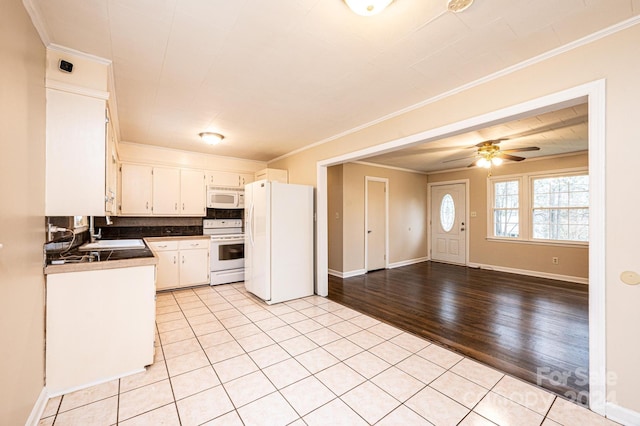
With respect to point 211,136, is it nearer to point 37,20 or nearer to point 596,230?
point 37,20

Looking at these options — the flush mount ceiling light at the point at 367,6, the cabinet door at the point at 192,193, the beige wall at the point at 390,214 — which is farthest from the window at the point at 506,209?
the cabinet door at the point at 192,193

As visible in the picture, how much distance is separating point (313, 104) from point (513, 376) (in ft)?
9.88

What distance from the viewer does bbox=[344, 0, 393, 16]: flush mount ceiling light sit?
1.36 m

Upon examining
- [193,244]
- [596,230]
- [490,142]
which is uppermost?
[490,142]

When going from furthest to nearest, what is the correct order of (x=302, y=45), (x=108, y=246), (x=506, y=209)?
1. (x=506, y=209)
2. (x=108, y=246)
3. (x=302, y=45)

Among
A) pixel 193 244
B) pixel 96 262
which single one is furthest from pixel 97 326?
pixel 193 244

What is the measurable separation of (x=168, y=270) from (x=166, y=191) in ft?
4.40

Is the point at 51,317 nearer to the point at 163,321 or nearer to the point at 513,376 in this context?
the point at 163,321

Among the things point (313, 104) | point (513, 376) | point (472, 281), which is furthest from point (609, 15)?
point (472, 281)

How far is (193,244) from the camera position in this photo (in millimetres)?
4445

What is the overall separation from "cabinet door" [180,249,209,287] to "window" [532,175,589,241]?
6418 mm

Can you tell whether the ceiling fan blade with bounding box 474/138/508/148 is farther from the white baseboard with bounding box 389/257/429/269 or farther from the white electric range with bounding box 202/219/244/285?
the white electric range with bounding box 202/219/244/285

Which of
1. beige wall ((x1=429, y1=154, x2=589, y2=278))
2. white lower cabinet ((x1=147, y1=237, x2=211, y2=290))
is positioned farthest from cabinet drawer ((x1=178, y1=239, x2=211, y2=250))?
beige wall ((x1=429, y1=154, x2=589, y2=278))

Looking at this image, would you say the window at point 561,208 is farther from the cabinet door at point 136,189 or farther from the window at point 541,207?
the cabinet door at point 136,189
